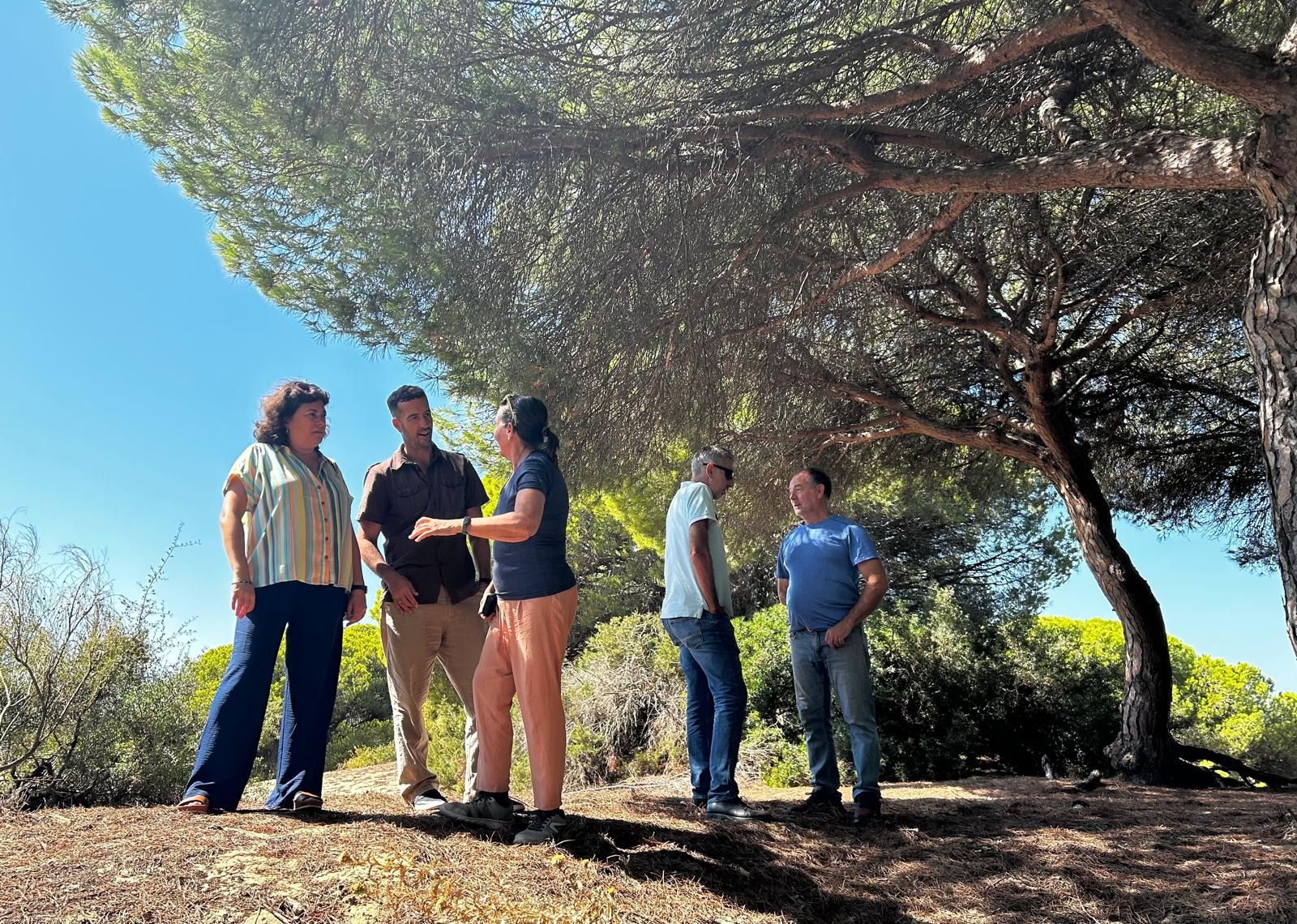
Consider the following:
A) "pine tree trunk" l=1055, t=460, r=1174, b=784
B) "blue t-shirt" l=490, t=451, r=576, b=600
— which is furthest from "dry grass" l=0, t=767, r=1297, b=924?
"pine tree trunk" l=1055, t=460, r=1174, b=784

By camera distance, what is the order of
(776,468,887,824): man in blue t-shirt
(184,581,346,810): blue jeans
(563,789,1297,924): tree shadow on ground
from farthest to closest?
(776,468,887,824): man in blue t-shirt, (184,581,346,810): blue jeans, (563,789,1297,924): tree shadow on ground

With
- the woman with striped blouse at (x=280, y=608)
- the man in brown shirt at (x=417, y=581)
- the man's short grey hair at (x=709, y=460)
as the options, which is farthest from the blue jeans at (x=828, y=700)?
the woman with striped blouse at (x=280, y=608)

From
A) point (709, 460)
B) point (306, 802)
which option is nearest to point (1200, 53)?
point (709, 460)

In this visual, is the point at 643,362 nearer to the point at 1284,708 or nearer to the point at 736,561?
the point at 736,561

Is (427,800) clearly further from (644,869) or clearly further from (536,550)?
(536,550)

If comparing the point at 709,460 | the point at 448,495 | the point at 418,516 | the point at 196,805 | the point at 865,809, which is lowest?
the point at 865,809

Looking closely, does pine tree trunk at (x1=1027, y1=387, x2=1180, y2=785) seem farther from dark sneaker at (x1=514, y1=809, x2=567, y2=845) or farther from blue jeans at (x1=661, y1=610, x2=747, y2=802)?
dark sneaker at (x1=514, y1=809, x2=567, y2=845)

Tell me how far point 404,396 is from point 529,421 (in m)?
1.01

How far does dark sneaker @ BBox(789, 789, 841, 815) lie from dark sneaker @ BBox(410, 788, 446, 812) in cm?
188

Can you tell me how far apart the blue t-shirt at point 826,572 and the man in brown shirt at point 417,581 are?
1.75 m

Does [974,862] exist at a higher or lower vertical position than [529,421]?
lower

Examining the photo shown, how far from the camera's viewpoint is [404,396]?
4766 mm

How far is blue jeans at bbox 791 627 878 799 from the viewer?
5.12 m

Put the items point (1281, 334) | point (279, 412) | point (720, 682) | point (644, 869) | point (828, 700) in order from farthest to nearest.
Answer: point (828, 700) < point (720, 682) < point (1281, 334) < point (279, 412) < point (644, 869)
